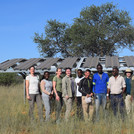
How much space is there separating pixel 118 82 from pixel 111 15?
20763 mm

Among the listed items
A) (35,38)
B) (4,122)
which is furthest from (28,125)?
(35,38)

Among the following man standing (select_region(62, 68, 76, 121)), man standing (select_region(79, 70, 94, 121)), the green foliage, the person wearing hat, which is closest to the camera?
man standing (select_region(62, 68, 76, 121))

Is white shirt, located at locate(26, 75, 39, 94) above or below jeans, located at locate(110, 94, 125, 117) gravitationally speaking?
above

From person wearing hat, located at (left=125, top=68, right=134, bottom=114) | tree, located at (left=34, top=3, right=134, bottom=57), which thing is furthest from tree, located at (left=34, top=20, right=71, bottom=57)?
person wearing hat, located at (left=125, top=68, right=134, bottom=114)

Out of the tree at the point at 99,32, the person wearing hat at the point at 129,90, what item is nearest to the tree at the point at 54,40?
the tree at the point at 99,32

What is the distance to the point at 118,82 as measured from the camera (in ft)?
22.1

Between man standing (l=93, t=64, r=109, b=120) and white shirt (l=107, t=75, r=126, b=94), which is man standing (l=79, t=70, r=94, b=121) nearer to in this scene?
man standing (l=93, t=64, r=109, b=120)

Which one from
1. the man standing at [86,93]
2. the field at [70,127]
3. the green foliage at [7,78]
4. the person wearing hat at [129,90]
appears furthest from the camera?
the green foliage at [7,78]

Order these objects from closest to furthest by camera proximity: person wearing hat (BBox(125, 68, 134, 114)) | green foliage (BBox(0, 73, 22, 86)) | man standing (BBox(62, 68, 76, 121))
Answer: man standing (BBox(62, 68, 76, 121)) → person wearing hat (BBox(125, 68, 134, 114)) → green foliage (BBox(0, 73, 22, 86))

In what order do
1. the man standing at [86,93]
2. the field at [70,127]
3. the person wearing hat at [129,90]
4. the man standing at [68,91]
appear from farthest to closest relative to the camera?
the person wearing hat at [129,90] → the man standing at [86,93] → the man standing at [68,91] → the field at [70,127]

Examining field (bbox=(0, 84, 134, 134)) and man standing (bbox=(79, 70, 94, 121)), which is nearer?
field (bbox=(0, 84, 134, 134))

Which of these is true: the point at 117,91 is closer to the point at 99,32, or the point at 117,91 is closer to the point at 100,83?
the point at 100,83

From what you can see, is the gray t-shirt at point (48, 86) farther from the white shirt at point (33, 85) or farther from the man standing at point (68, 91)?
the man standing at point (68, 91)

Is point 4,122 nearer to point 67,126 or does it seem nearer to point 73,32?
point 67,126
